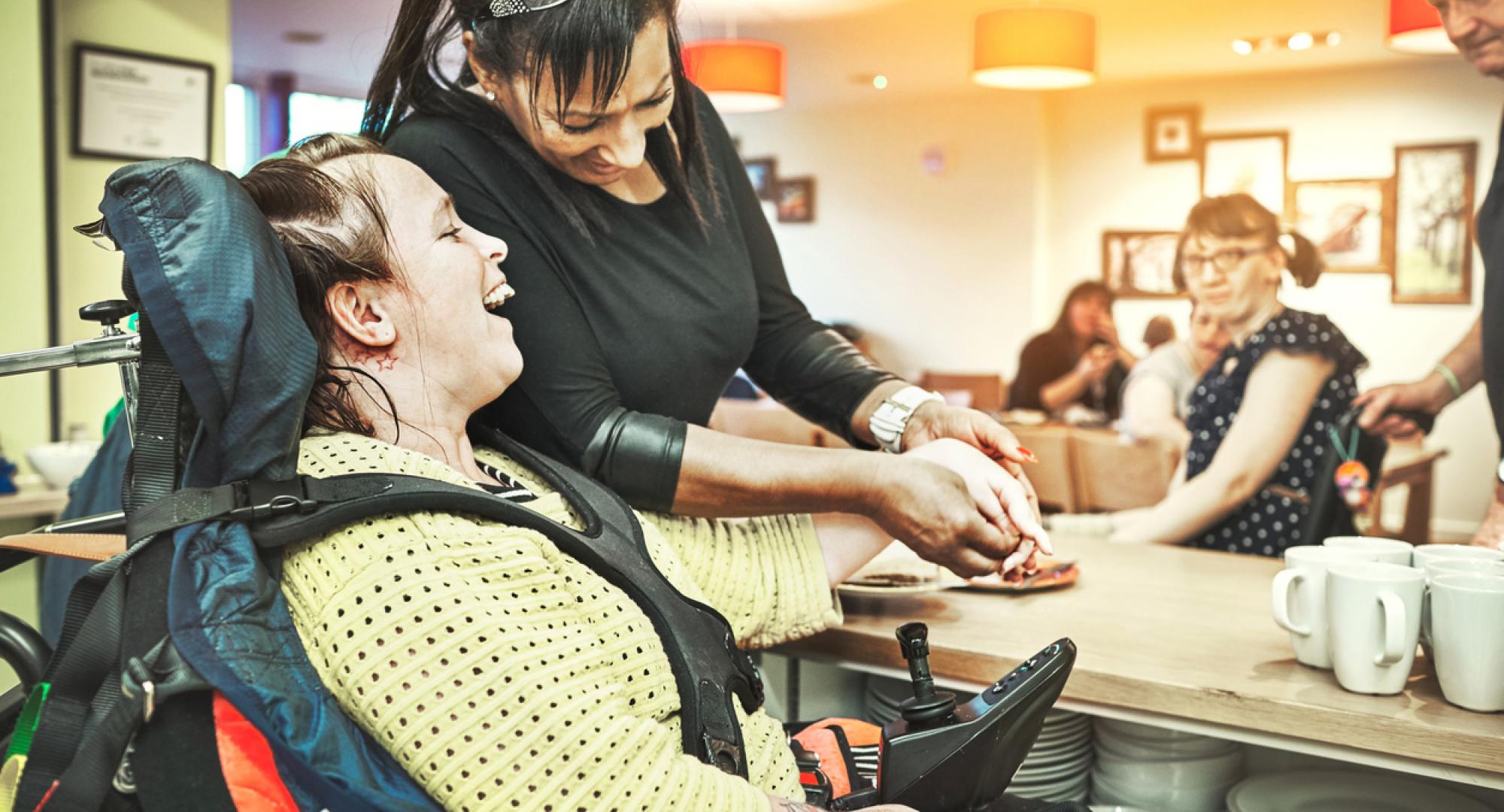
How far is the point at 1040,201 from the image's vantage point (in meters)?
8.45

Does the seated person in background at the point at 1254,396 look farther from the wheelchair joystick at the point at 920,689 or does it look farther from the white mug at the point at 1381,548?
the wheelchair joystick at the point at 920,689

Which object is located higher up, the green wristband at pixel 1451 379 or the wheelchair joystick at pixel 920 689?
the green wristband at pixel 1451 379

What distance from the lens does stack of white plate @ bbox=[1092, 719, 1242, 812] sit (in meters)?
1.31

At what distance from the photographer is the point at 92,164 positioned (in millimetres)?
3434

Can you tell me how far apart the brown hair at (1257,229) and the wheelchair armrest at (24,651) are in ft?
11.1

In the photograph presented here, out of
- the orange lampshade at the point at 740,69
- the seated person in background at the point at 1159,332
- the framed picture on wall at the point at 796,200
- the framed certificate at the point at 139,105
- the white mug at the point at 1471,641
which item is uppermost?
the orange lampshade at the point at 740,69

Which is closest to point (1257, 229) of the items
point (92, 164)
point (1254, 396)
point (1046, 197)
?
point (1254, 396)

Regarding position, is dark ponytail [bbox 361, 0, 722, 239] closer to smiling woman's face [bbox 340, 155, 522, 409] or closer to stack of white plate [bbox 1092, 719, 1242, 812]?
smiling woman's face [bbox 340, 155, 522, 409]

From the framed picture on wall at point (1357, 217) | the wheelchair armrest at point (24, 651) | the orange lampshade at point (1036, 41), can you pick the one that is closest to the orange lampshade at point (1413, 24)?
the orange lampshade at point (1036, 41)

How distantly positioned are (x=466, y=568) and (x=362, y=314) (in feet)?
0.94

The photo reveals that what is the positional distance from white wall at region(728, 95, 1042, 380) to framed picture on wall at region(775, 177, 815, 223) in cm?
6

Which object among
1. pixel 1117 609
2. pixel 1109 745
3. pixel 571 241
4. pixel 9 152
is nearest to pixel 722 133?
pixel 571 241

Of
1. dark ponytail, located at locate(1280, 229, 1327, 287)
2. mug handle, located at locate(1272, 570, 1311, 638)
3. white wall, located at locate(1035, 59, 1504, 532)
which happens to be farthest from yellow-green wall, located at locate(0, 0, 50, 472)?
white wall, located at locate(1035, 59, 1504, 532)

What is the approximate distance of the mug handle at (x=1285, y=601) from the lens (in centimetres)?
122
